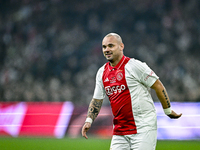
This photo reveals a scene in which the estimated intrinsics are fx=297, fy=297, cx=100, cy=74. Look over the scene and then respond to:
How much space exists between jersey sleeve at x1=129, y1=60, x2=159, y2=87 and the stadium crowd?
968cm

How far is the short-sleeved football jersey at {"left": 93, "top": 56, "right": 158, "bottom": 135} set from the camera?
341 centimetres

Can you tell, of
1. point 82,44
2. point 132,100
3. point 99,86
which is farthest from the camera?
point 82,44

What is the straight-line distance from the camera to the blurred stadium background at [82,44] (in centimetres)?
1370

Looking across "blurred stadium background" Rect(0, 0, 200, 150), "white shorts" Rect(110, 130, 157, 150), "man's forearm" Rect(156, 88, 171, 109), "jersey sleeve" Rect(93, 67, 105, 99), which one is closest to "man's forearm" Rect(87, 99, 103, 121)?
"jersey sleeve" Rect(93, 67, 105, 99)

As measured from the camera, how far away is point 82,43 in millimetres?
15156

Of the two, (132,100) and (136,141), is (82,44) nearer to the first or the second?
(132,100)

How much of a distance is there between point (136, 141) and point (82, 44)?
12107 millimetres

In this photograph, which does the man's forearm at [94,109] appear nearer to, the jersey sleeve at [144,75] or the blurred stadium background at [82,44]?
the jersey sleeve at [144,75]

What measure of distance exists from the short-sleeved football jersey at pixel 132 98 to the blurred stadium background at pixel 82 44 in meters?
8.89

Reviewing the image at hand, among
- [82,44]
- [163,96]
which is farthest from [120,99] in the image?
[82,44]

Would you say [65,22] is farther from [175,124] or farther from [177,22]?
[175,124]

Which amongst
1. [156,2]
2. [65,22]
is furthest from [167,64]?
[65,22]

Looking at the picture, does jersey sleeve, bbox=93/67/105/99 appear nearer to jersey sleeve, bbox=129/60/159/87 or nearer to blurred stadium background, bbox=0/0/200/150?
jersey sleeve, bbox=129/60/159/87

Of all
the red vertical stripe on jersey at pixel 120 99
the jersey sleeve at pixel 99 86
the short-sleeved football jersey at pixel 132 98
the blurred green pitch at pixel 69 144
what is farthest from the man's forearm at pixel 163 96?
the blurred green pitch at pixel 69 144
